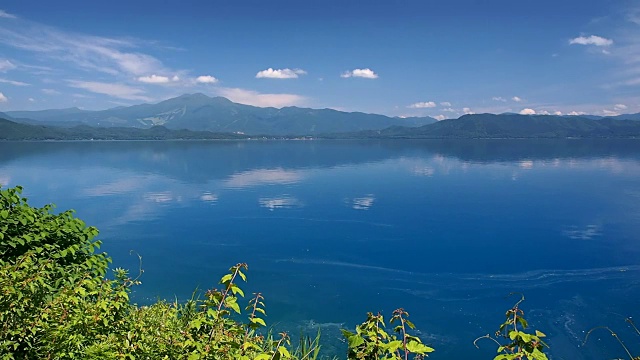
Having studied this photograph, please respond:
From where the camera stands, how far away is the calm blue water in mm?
20938

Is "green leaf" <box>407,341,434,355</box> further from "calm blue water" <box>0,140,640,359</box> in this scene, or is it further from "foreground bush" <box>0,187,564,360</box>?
"calm blue water" <box>0,140,640,359</box>

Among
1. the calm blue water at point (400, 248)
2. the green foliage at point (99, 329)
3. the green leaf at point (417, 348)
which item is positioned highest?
the green leaf at point (417, 348)

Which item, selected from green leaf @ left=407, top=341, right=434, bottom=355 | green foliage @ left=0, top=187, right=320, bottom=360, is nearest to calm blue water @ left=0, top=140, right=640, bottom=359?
green foliage @ left=0, top=187, right=320, bottom=360

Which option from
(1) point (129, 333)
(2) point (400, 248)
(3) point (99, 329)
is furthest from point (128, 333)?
(2) point (400, 248)

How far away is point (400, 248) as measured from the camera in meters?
32.8

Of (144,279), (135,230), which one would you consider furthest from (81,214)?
(144,279)

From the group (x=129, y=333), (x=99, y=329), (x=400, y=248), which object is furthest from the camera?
(x=400, y=248)

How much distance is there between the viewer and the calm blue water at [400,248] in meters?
20.9

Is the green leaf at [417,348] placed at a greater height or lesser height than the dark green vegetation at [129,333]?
greater

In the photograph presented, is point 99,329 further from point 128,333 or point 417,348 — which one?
point 417,348

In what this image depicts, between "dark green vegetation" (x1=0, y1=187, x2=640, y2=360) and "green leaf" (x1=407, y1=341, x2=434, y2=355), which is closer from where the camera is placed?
"green leaf" (x1=407, y1=341, x2=434, y2=355)

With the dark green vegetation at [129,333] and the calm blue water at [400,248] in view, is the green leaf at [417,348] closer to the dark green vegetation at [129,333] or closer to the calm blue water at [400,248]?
the dark green vegetation at [129,333]

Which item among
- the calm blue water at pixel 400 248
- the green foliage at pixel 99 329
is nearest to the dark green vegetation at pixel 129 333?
the green foliage at pixel 99 329

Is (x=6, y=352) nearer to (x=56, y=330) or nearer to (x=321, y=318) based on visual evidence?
(x=56, y=330)
